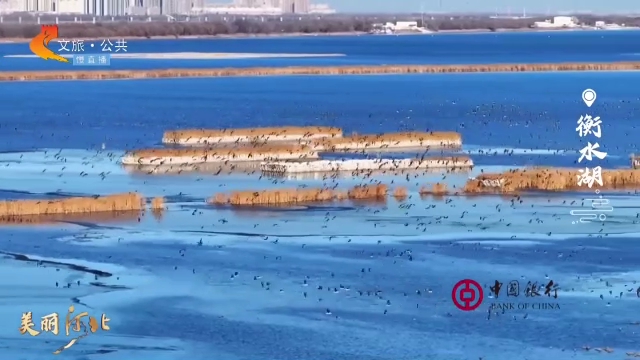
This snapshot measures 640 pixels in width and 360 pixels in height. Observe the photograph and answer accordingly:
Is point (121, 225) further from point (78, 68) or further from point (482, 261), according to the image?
point (78, 68)

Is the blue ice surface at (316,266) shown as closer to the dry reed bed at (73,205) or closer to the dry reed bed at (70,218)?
the dry reed bed at (70,218)

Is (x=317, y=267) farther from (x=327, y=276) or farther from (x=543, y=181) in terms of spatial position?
(x=543, y=181)

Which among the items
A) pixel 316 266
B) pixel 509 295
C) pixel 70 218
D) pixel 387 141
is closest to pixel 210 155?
pixel 387 141

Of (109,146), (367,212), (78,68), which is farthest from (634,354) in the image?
(78,68)

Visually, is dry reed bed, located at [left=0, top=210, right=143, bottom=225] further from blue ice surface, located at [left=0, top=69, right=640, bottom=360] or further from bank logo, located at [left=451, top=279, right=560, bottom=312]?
bank logo, located at [left=451, top=279, right=560, bottom=312]

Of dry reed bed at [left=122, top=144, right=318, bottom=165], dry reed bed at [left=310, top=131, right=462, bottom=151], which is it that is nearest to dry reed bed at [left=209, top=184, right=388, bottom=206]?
dry reed bed at [left=122, top=144, right=318, bottom=165]
